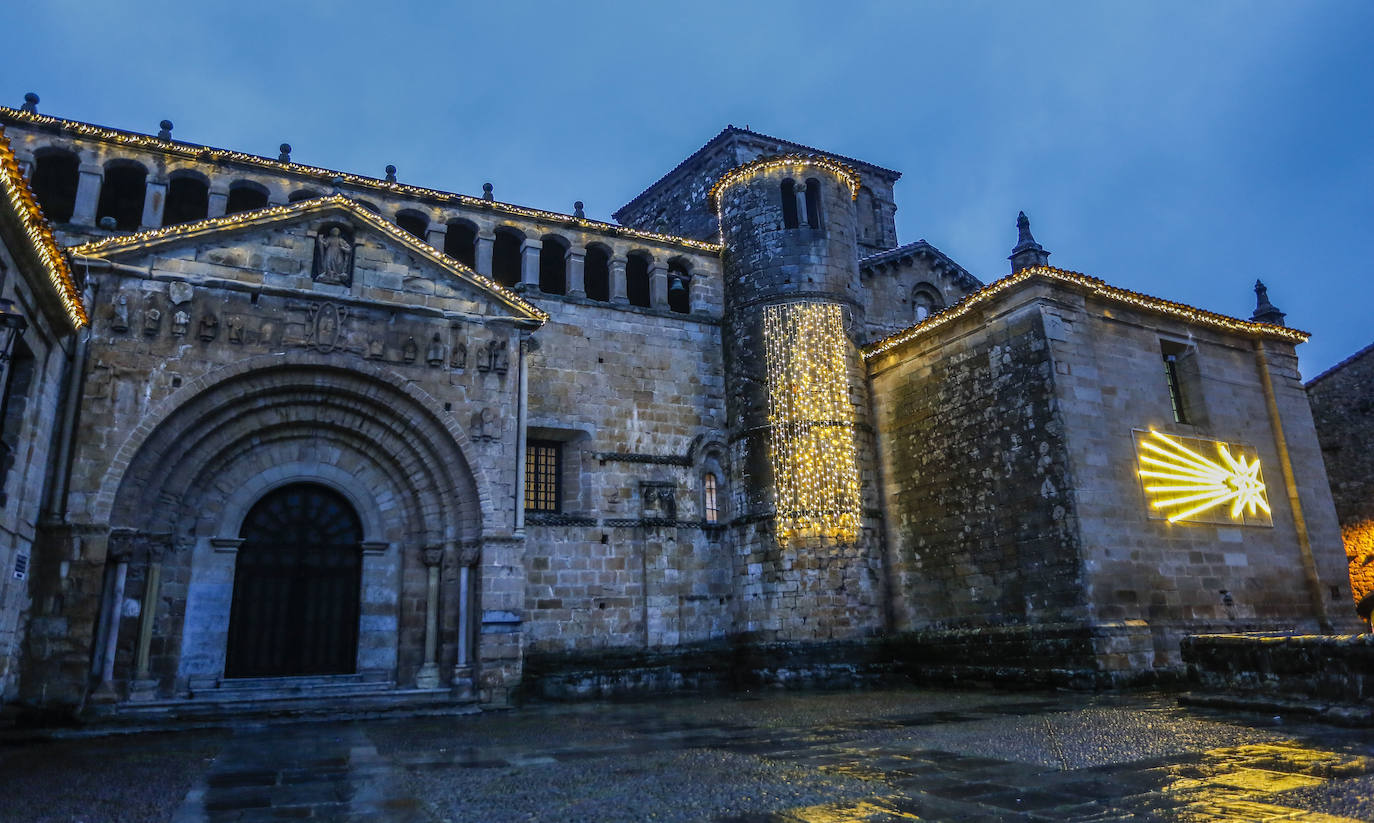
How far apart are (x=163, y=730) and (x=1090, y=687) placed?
14307 mm

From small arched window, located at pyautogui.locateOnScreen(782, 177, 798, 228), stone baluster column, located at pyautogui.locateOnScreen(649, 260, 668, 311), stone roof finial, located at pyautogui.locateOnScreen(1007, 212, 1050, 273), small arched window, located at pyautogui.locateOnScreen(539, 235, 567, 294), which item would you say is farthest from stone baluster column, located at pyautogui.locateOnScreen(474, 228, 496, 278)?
stone roof finial, located at pyautogui.locateOnScreen(1007, 212, 1050, 273)

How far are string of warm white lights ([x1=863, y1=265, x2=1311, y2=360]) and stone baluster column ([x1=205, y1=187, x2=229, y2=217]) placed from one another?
48.3ft

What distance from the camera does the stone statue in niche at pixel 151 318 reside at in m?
13.9

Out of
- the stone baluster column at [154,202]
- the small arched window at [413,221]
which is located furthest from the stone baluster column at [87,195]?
the small arched window at [413,221]

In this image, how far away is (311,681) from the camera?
14.3 m

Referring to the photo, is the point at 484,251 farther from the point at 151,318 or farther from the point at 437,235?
the point at 151,318

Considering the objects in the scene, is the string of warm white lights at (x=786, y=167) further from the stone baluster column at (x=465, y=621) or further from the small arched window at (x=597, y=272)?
the stone baluster column at (x=465, y=621)

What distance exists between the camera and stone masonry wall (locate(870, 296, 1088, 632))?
15562 millimetres

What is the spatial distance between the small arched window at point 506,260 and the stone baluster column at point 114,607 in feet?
33.7

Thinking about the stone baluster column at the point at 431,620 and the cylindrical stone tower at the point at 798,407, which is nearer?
the stone baluster column at the point at 431,620

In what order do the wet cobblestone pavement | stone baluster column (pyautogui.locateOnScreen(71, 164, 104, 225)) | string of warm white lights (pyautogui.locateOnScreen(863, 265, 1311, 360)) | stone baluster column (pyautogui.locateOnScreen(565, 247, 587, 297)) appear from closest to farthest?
the wet cobblestone pavement
stone baluster column (pyautogui.locateOnScreen(71, 164, 104, 225))
string of warm white lights (pyautogui.locateOnScreen(863, 265, 1311, 360))
stone baluster column (pyautogui.locateOnScreen(565, 247, 587, 297))

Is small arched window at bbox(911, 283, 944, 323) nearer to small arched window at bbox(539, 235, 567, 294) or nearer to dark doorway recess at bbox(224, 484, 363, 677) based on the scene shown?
small arched window at bbox(539, 235, 567, 294)

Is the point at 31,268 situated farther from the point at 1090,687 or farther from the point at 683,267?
the point at 1090,687

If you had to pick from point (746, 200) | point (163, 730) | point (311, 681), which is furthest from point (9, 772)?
point (746, 200)
